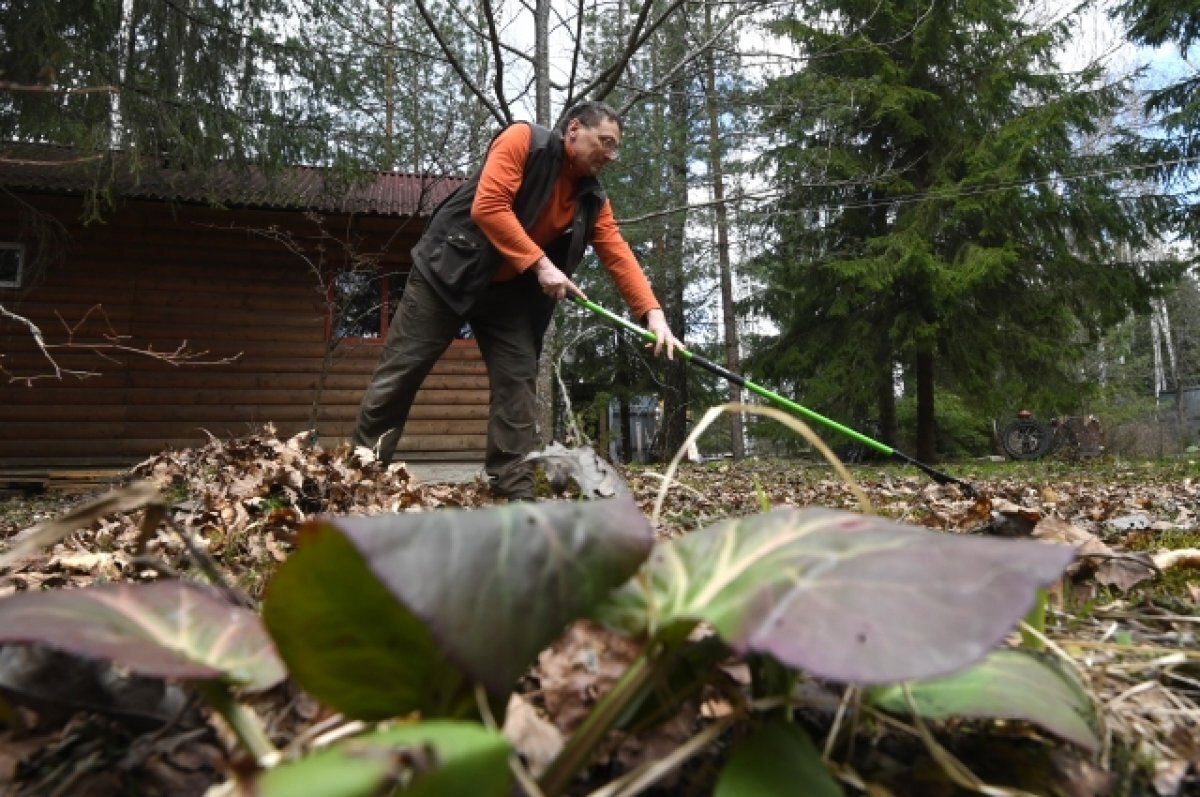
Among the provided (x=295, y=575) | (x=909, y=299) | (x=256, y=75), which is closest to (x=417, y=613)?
(x=295, y=575)

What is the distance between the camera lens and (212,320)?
37.9 ft

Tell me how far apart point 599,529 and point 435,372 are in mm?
11821

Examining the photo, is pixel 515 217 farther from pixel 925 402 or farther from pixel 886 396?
pixel 886 396

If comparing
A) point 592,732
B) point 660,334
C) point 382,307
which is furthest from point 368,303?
point 592,732

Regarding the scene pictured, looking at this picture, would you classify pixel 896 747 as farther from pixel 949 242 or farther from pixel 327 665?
pixel 949 242

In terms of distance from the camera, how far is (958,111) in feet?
51.1

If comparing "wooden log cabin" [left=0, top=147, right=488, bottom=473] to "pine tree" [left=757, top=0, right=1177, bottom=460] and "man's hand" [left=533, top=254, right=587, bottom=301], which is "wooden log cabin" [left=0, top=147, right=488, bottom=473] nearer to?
"man's hand" [left=533, top=254, right=587, bottom=301]

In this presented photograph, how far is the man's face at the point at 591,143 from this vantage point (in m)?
3.71

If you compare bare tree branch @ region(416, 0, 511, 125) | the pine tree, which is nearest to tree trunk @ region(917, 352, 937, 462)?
the pine tree

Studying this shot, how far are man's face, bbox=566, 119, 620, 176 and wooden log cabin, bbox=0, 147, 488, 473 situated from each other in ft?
23.0

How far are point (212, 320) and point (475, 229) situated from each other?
9.37m

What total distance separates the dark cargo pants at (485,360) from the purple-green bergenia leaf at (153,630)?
323cm

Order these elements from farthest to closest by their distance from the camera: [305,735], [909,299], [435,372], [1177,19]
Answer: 1. [909,299]
2. [1177,19]
3. [435,372]
4. [305,735]

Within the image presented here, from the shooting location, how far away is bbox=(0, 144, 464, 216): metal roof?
8789mm
